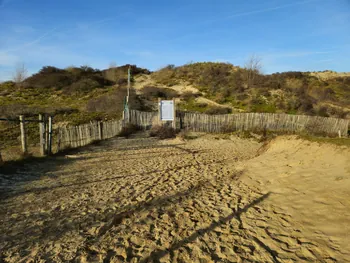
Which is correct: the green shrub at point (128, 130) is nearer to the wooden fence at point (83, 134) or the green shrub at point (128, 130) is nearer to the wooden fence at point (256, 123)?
the wooden fence at point (83, 134)

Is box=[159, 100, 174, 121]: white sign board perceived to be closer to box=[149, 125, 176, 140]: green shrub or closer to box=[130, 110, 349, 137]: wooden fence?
box=[149, 125, 176, 140]: green shrub

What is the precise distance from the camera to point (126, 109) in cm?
1528

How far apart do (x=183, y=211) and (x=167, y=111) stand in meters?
10.3

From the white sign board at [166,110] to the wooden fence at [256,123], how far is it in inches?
39.2

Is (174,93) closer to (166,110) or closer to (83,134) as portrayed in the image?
(166,110)

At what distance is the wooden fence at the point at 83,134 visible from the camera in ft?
31.2

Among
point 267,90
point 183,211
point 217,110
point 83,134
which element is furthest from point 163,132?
point 267,90

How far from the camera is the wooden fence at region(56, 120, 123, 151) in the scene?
950cm

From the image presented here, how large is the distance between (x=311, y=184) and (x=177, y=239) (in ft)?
9.88

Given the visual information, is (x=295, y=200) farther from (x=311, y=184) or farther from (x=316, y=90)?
(x=316, y=90)

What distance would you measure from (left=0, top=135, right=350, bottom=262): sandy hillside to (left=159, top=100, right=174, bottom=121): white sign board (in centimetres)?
702

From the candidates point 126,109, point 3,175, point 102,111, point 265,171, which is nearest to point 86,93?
point 102,111

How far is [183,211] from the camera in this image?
4.08 metres

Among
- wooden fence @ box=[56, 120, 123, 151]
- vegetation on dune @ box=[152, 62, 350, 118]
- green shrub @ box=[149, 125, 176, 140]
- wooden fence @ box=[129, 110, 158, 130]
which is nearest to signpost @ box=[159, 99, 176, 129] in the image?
green shrub @ box=[149, 125, 176, 140]
